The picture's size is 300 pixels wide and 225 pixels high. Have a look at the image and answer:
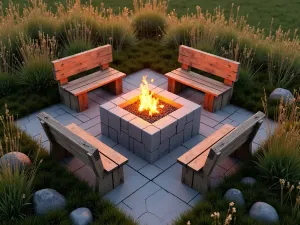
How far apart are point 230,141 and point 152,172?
53.6 inches

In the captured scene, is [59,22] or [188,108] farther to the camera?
[59,22]

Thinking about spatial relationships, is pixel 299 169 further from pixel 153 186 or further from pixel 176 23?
pixel 176 23

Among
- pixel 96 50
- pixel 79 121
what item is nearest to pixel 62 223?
pixel 79 121

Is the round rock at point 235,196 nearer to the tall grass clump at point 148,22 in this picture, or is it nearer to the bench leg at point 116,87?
the bench leg at point 116,87

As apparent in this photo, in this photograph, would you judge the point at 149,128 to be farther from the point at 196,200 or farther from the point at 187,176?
the point at 196,200

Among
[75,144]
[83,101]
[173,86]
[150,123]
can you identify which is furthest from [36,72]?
[75,144]

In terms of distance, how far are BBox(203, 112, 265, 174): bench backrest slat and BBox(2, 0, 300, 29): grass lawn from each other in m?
6.96

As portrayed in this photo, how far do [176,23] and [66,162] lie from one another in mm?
4869

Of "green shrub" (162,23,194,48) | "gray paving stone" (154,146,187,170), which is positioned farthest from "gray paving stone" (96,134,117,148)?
"green shrub" (162,23,194,48)

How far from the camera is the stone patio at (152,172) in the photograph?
4398 millimetres

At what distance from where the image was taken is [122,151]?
17.6ft

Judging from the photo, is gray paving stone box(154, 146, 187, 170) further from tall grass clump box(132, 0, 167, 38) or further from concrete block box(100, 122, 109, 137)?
tall grass clump box(132, 0, 167, 38)

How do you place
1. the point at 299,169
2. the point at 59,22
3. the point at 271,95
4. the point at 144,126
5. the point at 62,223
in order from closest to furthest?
the point at 62,223 → the point at 299,169 → the point at 144,126 → the point at 271,95 → the point at 59,22

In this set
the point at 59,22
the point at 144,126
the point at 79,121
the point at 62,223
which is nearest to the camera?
the point at 62,223
